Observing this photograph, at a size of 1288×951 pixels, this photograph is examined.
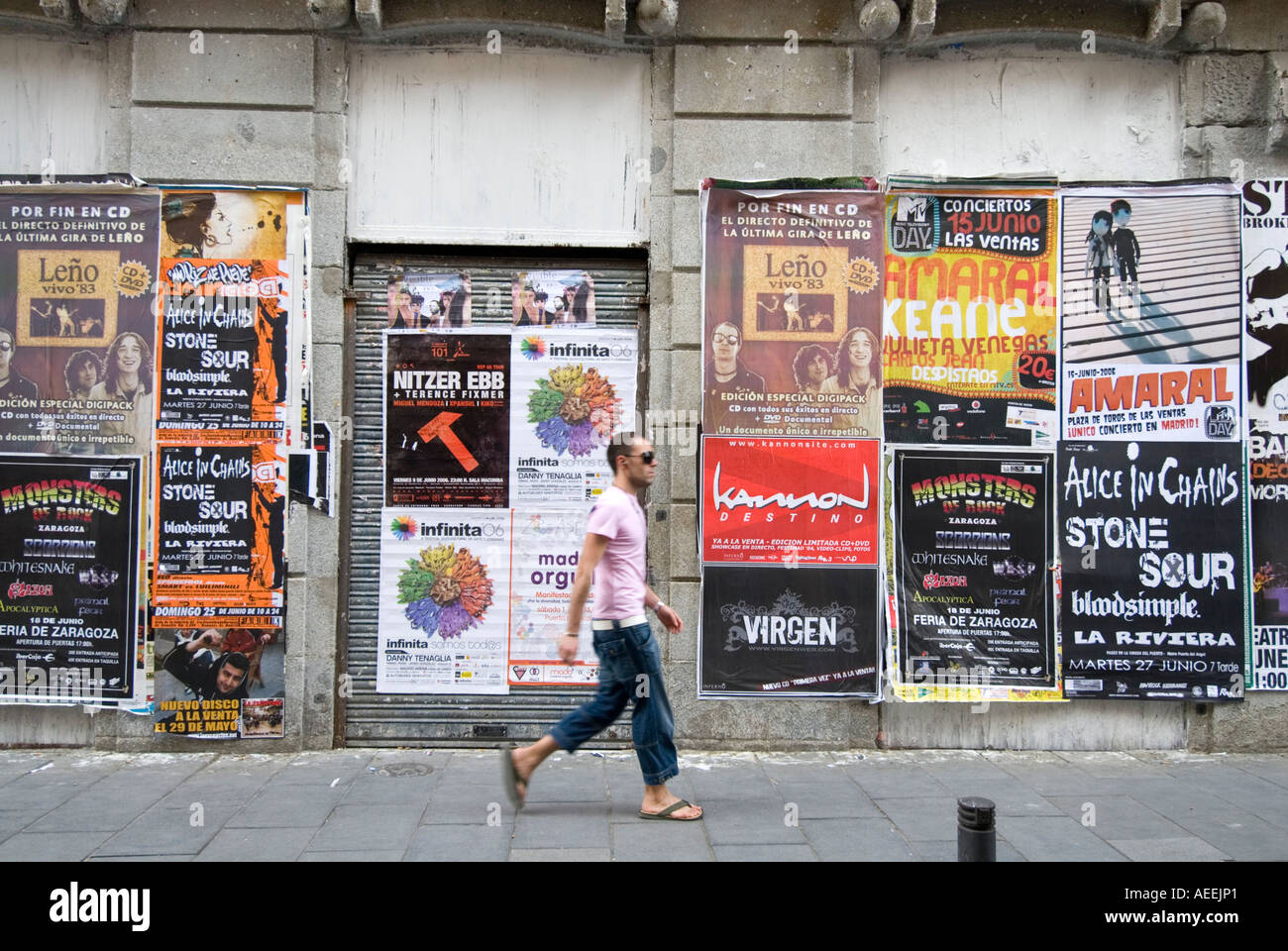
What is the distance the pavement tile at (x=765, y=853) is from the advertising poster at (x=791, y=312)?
105 inches

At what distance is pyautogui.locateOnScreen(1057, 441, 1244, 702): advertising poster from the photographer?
21.6ft

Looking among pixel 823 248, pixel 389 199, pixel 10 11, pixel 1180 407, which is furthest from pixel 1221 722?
pixel 10 11

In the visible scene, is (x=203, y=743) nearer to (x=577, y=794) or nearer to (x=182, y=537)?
(x=182, y=537)

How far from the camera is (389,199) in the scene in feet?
22.0

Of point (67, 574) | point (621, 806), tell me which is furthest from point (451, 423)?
point (621, 806)

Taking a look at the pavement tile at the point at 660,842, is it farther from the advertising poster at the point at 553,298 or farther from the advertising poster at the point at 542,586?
the advertising poster at the point at 553,298

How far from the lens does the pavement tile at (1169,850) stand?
4703 millimetres

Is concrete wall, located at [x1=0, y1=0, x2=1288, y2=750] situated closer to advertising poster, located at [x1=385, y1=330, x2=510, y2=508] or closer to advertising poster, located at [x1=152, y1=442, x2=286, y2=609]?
advertising poster, located at [x1=152, y1=442, x2=286, y2=609]

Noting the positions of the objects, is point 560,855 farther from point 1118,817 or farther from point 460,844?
point 1118,817

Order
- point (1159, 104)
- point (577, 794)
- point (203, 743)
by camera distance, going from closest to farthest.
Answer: point (577, 794) → point (203, 743) → point (1159, 104)

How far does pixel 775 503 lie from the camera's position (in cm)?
654

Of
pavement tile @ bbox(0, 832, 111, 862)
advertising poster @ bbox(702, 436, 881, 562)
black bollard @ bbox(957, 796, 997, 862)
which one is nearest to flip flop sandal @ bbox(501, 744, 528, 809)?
pavement tile @ bbox(0, 832, 111, 862)

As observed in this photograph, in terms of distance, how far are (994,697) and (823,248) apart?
3.05 meters

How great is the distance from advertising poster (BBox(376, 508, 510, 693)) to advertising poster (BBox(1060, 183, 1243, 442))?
381 cm
